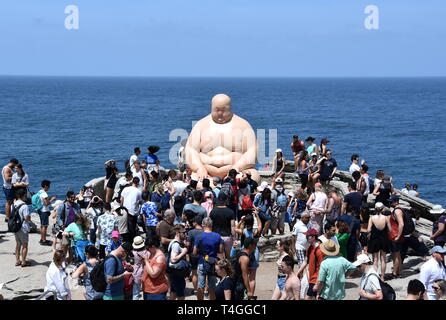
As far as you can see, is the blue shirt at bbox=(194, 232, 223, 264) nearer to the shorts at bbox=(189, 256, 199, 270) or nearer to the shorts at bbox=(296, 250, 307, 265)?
the shorts at bbox=(189, 256, 199, 270)

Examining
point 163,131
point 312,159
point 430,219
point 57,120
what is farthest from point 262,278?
point 57,120

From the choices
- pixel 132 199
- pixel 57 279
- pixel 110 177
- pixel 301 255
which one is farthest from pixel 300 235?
pixel 110 177

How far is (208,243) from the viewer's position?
10164 mm

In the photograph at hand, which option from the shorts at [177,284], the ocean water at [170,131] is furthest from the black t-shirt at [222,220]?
the ocean water at [170,131]

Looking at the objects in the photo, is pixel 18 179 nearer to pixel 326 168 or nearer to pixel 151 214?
pixel 151 214

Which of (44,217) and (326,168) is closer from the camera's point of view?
(44,217)

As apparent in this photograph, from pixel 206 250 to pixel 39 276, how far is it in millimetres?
3892

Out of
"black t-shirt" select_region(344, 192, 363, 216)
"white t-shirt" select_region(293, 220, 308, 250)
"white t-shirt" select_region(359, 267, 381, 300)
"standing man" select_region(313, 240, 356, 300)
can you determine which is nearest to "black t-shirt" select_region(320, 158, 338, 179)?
"black t-shirt" select_region(344, 192, 363, 216)

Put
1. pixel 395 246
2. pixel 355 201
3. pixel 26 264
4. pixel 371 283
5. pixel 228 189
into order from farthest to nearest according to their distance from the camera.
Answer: pixel 228 189 → pixel 355 201 → pixel 26 264 → pixel 395 246 → pixel 371 283

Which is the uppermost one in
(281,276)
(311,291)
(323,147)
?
(323,147)

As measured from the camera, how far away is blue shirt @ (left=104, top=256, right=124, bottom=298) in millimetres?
9258

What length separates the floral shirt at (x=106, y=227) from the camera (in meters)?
11.5

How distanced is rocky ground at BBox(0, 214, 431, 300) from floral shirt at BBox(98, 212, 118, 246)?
2.90 ft

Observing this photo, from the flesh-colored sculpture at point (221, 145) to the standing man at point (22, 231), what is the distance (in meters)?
5.10
